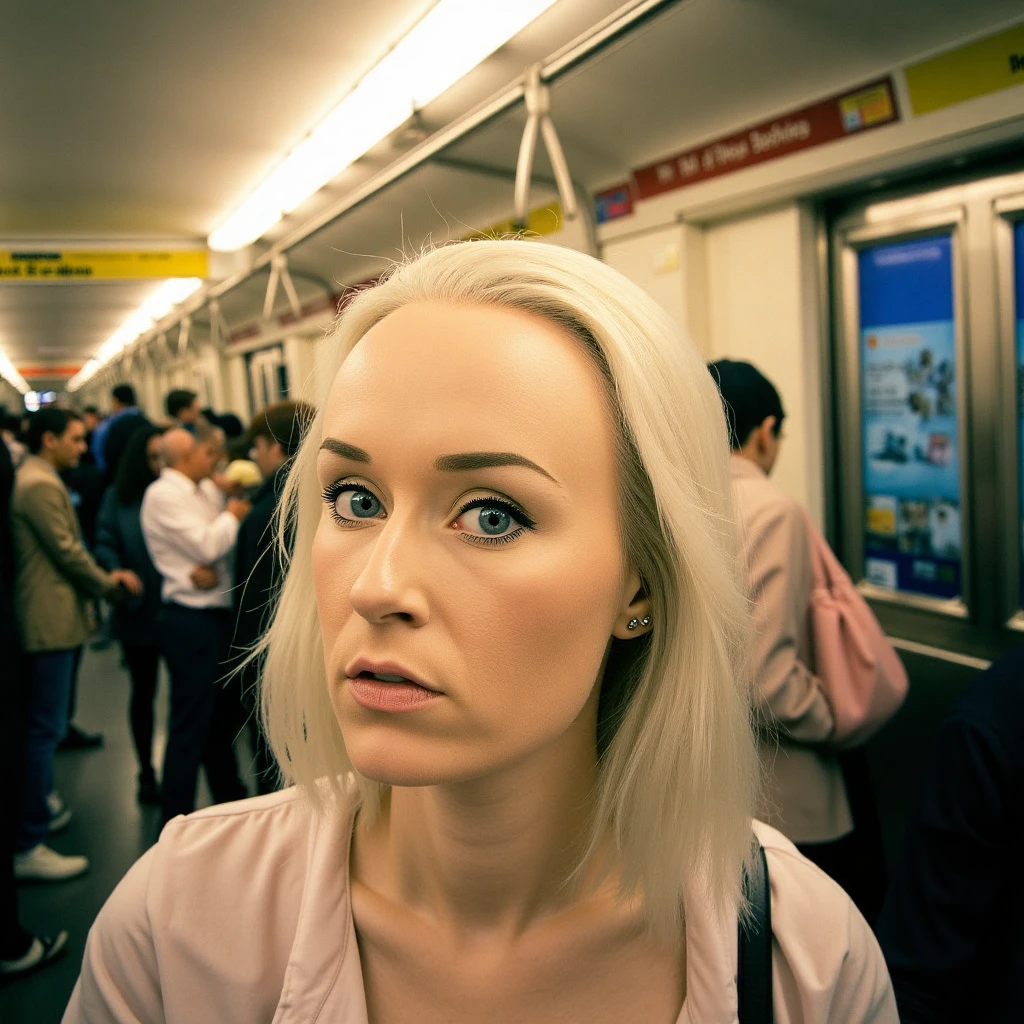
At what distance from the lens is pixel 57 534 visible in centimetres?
309

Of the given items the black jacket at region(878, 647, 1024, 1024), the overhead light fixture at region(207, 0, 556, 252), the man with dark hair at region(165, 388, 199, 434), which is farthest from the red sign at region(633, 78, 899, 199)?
the man with dark hair at region(165, 388, 199, 434)

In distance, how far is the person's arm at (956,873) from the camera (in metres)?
1.20

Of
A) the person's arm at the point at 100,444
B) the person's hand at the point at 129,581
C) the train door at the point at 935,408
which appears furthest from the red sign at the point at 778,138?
the person's arm at the point at 100,444

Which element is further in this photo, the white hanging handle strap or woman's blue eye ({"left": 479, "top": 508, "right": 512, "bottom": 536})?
the white hanging handle strap

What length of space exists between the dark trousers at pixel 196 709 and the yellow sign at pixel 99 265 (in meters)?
3.36

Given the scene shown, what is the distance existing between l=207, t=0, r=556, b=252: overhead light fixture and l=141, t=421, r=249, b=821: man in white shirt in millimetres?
1620

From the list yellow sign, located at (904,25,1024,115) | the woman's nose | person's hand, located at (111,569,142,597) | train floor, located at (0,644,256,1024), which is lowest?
train floor, located at (0,644,256,1024)

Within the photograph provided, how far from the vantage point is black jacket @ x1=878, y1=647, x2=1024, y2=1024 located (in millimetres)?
1191

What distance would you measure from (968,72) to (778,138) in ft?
2.49

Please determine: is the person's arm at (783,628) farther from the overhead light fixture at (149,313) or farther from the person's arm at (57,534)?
the overhead light fixture at (149,313)

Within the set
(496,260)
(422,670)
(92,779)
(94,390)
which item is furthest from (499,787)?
(94,390)

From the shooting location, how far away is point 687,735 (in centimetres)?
88

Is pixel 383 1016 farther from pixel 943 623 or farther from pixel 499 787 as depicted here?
pixel 943 623

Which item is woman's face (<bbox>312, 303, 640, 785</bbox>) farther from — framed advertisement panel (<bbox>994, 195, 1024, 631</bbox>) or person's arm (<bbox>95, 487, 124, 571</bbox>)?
person's arm (<bbox>95, 487, 124, 571</bbox>)
